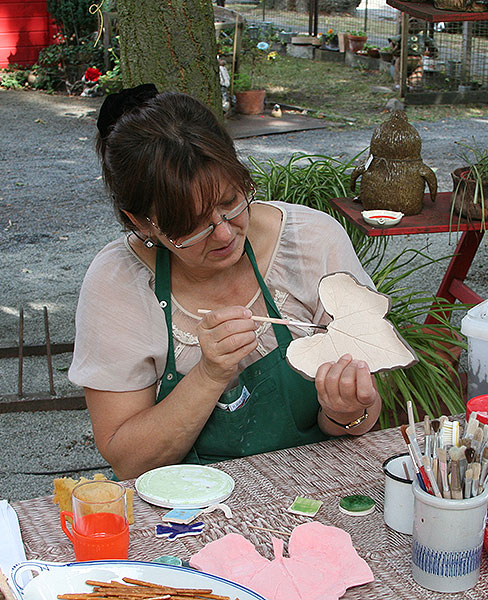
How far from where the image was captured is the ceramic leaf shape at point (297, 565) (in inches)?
44.9

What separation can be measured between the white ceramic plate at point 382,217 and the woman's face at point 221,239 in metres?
1.52

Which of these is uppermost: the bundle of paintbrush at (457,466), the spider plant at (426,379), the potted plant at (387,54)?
the potted plant at (387,54)

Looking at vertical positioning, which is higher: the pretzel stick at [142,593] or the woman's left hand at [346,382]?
the woman's left hand at [346,382]

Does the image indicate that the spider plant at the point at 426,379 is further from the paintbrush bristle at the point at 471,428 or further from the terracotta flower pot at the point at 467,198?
the paintbrush bristle at the point at 471,428

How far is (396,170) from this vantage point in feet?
10.4

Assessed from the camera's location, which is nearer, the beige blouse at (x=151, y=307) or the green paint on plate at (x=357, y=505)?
the green paint on plate at (x=357, y=505)

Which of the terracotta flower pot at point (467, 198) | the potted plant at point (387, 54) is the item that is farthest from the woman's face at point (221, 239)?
the potted plant at point (387, 54)

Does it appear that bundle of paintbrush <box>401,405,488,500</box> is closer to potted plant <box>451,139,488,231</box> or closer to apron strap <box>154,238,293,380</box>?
apron strap <box>154,238,293,380</box>

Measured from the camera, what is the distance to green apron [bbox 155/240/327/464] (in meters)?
1.65

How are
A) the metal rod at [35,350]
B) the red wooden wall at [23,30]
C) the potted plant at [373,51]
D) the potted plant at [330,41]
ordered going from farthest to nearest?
the potted plant at [330,41] < the potted plant at [373,51] < the red wooden wall at [23,30] < the metal rod at [35,350]

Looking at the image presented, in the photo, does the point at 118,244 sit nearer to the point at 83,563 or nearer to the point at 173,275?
the point at 173,275

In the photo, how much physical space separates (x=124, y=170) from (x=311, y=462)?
2.29ft

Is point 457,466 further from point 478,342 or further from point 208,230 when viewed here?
point 208,230

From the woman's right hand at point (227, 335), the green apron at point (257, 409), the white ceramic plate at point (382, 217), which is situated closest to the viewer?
the woman's right hand at point (227, 335)
